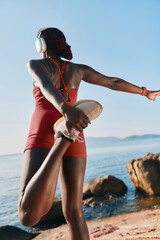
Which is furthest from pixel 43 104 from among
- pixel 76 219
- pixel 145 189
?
pixel 145 189

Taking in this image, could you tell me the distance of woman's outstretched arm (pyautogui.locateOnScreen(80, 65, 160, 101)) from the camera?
2.34 metres

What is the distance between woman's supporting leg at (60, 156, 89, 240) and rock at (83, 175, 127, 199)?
7.06 meters

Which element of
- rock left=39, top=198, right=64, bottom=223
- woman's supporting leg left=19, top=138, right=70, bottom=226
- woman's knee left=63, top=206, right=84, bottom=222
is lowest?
rock left=39, top=198, right=64, bottom=223

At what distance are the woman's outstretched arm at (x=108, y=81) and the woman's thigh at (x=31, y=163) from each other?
3.14 feet

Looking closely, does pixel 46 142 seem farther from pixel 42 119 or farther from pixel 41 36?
pixel 41 36

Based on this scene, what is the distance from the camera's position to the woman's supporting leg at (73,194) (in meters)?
1.91

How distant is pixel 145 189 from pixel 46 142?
24.4ft

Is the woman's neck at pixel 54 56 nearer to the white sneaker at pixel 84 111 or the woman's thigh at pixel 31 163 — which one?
the white sneaker at pixel 84 111

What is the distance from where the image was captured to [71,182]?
194cm

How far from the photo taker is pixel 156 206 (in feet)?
22.9

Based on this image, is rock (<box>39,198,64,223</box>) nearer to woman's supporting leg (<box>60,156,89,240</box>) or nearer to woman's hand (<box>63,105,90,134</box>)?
woman's supporting leg (<box>60,156,89,240</box>)

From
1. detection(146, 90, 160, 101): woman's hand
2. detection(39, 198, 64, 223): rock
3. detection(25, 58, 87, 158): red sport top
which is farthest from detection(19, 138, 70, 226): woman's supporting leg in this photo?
detection(39, 198, 64, 223): rock

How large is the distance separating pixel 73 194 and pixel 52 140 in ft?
1.65

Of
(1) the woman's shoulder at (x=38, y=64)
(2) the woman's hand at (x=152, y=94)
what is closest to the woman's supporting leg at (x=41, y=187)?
(1) the woman's shoulder at (x=38, y=64)
